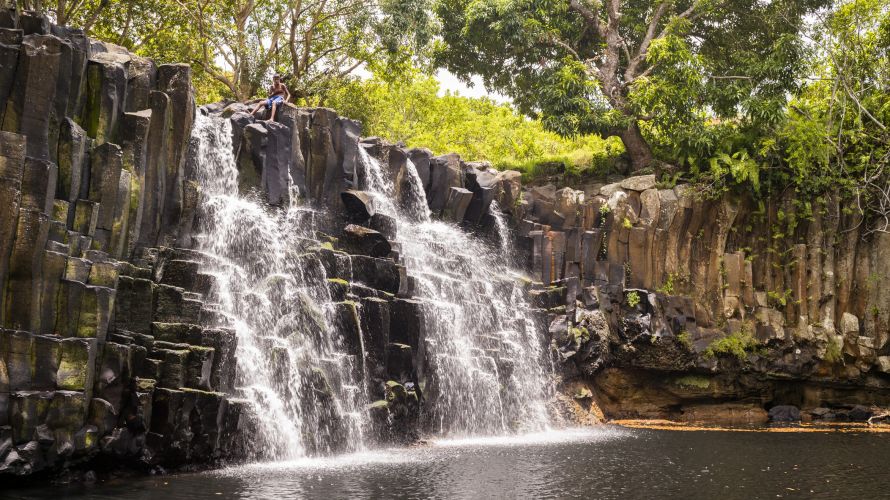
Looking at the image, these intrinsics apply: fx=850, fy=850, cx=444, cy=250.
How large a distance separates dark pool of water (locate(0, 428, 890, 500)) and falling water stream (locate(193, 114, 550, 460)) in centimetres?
134

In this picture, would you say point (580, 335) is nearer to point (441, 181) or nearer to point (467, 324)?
point (467, 324)

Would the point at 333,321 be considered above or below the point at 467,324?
below

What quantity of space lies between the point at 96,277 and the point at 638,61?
26.4 metres

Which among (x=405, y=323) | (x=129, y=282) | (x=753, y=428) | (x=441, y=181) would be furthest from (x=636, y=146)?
(x=129, y=282)

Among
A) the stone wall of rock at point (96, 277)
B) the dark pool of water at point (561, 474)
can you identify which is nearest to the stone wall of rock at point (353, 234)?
the dark pool of water at point (561, 474)

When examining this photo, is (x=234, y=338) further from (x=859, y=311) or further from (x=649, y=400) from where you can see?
(x=859, y=311)

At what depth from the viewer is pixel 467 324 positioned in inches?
992

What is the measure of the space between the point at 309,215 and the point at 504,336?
7.38m

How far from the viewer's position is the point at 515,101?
39188 millimetres

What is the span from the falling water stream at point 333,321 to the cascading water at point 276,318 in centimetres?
3

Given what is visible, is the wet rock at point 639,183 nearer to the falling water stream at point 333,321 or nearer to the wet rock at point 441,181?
the falling water stream at point 333,321

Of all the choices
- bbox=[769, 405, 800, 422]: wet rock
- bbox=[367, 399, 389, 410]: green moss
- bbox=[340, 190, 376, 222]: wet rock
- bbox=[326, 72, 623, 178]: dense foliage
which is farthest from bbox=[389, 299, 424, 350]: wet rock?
bbox=[326, 72, 623, 178]: dense foliage

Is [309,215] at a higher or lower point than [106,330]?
higher

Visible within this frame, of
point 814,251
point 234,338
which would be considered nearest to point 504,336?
point 234,338
